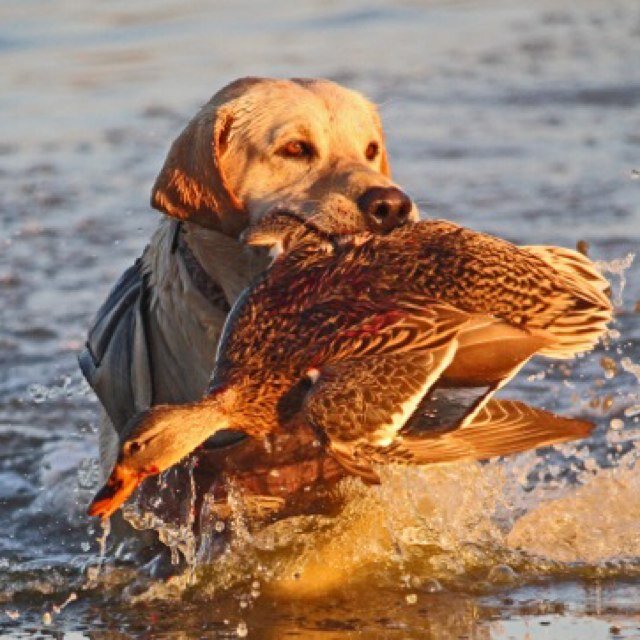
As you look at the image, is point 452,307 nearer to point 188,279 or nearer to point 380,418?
point 380,418

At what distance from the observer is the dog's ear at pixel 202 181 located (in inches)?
196

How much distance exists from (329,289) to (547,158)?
5390 mm

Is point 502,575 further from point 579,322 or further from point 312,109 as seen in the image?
point 312,109

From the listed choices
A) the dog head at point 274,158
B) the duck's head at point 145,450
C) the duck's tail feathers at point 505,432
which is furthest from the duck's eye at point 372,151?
the duck's head at point 145,450

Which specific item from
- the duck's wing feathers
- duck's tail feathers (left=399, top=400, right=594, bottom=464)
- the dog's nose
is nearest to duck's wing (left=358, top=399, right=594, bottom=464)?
duck's tail feathers (left=399, top=400, right=594, bottom=464)

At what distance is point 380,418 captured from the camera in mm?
4074

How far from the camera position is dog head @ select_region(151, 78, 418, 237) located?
496cm

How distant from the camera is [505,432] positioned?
4.36 m

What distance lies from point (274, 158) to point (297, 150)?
0.21 ft

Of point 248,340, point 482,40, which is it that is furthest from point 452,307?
point 482,40

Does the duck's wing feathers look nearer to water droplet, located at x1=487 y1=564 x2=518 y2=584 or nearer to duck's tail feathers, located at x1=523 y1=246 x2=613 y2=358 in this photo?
duck's tail feathers, located at x1=523 y1=246 x2=613 y2=358

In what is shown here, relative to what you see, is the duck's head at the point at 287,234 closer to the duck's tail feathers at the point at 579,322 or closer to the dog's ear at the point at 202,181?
the dog's ear at the point at 202,181

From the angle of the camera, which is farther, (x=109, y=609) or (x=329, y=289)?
(x=109, y=609)

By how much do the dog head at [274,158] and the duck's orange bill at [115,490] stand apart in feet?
3.14
